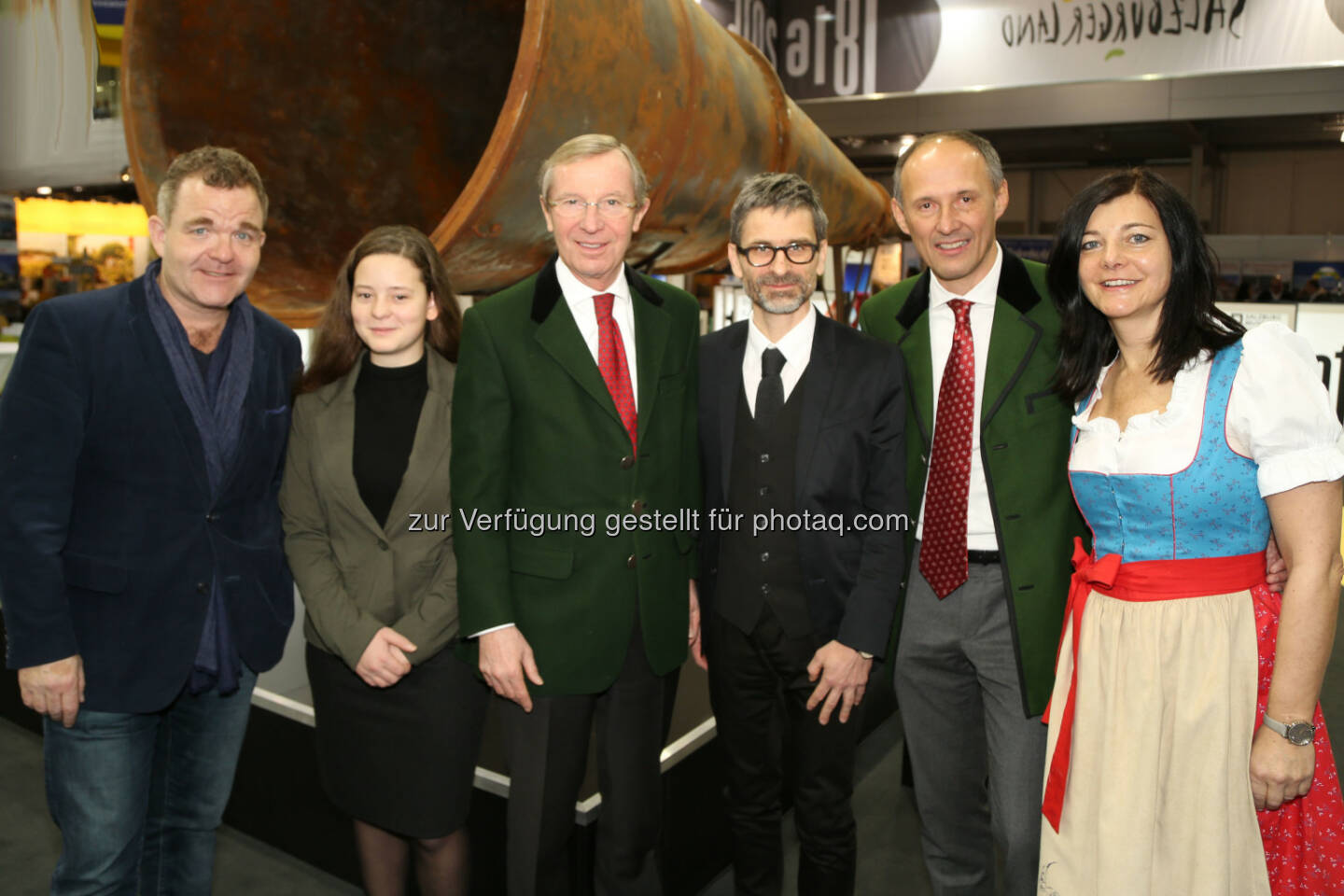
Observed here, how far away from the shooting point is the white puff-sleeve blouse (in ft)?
4.31

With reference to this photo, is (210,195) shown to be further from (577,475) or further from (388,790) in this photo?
(388,790)

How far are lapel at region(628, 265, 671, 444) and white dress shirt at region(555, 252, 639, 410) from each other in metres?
0.01

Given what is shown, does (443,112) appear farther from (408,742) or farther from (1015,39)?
(1015,39)

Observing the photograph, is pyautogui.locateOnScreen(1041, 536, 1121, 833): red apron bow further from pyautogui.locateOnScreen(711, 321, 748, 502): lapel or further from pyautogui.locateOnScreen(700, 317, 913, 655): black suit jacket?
pyautogui.locateOnScreen(711, 321, 748, 502): lapel

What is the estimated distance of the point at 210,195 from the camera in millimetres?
1488

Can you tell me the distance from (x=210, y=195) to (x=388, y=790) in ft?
3.51

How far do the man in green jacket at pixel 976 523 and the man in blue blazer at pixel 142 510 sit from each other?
1.21m

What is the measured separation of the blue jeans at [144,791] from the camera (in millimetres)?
1587

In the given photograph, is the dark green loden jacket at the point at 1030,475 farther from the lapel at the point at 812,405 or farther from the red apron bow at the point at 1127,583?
the lapel at the point at 812,405

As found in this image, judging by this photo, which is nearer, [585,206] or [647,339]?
[585,206]

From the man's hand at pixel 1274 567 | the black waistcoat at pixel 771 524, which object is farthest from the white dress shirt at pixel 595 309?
the man's hand at pixel 1274 567

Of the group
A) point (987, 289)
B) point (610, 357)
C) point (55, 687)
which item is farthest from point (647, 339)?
point (55, 687)

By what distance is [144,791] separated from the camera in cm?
166

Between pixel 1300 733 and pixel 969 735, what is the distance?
0.61 m
